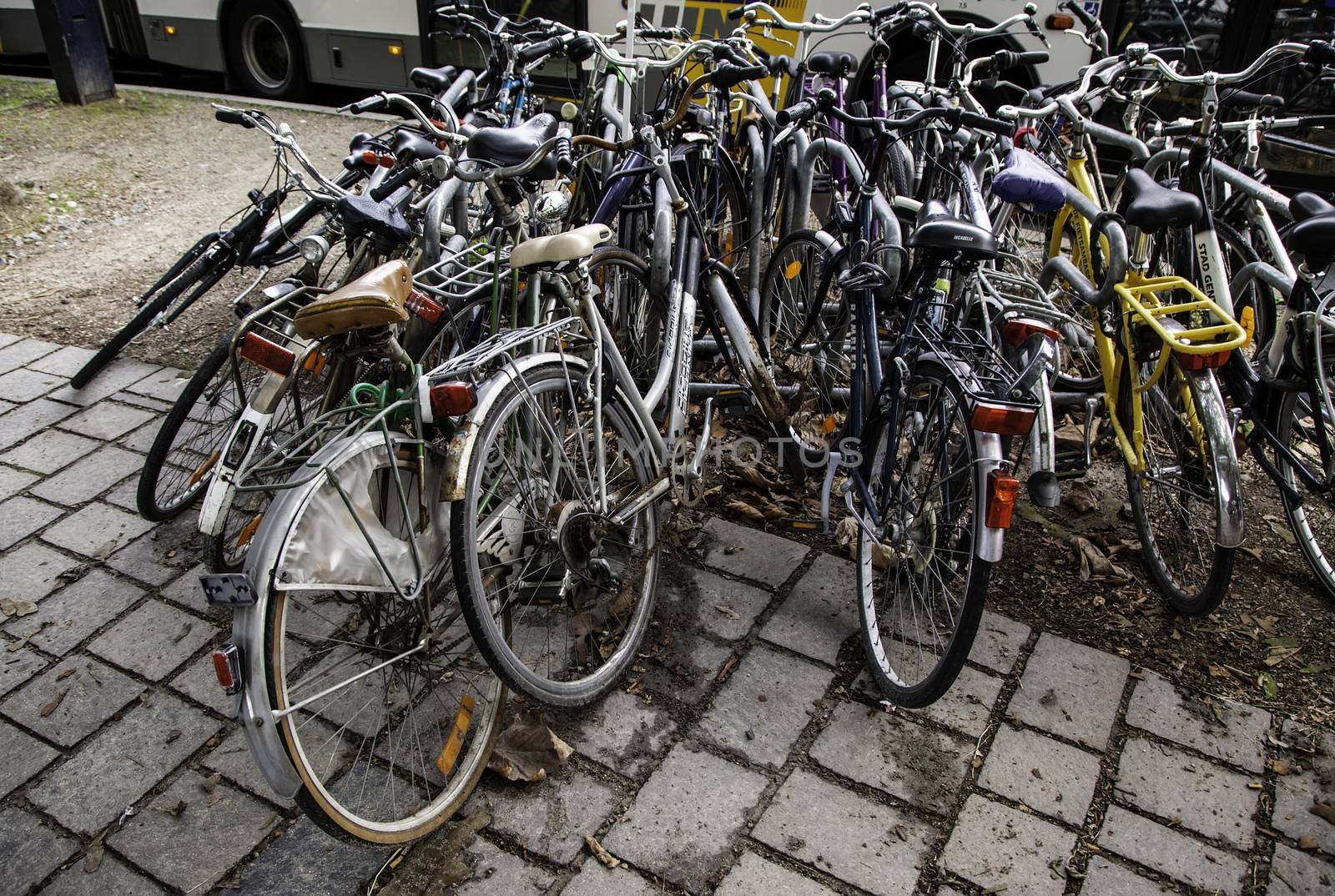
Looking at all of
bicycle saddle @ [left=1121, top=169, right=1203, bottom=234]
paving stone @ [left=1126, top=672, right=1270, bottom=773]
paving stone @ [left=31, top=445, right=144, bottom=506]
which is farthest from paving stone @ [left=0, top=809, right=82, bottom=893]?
bicycle saddle @ [left=1121, top=169, right=1203, bottom=234]

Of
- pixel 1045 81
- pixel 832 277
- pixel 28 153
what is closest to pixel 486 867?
pixel 832 277

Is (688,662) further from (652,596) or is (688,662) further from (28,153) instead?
(28,153)

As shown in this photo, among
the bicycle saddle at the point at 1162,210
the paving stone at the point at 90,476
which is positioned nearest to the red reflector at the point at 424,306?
the paving stone at the point at 90,476

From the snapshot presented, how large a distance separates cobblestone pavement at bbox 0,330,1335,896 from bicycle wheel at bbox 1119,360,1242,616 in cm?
44

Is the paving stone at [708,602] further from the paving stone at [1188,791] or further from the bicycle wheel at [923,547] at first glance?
the paving stone at [1188,791]

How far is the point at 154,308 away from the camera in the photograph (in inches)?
158

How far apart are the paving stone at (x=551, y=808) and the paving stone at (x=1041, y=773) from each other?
103 centimetres

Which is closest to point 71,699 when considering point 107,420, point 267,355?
point 267,355

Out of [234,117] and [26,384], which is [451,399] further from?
[26,384]

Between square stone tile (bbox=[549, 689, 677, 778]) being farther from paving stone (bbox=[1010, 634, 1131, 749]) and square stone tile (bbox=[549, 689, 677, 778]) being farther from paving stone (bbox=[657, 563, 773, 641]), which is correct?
paving stone (bbox=[1010, 634, 1131, 749])

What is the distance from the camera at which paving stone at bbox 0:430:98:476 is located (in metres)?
3.82

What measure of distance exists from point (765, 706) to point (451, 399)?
4.30 feet

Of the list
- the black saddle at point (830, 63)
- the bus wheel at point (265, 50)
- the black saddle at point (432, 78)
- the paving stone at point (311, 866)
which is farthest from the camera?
the bus wheel at point (265, 50)

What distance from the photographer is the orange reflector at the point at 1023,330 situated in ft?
9.41
